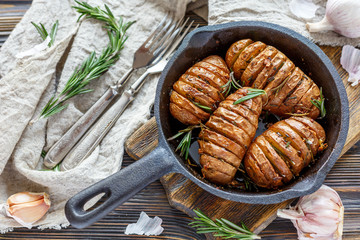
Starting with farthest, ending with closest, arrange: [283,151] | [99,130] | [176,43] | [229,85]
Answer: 1. [176,43]
2. [99,130]
3. [229,85]
4. [283,151]

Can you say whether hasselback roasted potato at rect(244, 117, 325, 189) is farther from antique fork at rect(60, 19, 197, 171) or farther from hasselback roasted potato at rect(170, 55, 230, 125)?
antique fork at rect(60, 19, 197, 171)

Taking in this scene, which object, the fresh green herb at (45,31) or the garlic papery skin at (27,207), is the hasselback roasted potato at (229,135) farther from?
the fresh green herb at (45,31)

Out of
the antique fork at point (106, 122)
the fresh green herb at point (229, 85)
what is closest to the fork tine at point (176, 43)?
the antique fork at point (106, 122)

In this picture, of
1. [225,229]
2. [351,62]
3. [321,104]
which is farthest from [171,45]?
[225,229]

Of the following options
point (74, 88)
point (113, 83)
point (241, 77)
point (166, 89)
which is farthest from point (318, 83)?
point (74, 88)

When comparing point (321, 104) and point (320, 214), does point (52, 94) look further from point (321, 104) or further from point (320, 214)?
point (320, 214)

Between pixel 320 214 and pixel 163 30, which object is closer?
pixel 320 214

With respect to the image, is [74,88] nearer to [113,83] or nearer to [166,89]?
[113,83]

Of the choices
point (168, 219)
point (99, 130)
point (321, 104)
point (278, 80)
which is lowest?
point (168, 219)
